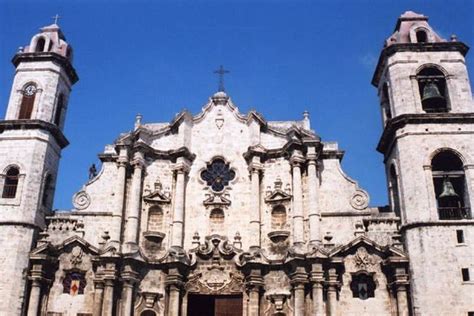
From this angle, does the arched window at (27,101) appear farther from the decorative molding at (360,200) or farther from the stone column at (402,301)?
the stone column at (402,301)

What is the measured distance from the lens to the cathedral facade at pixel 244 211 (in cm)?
1975

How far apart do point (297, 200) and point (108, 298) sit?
7680 mm

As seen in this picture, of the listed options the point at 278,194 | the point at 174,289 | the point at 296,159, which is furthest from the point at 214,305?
the point at 296,159

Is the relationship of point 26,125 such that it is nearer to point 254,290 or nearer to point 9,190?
point 9,190

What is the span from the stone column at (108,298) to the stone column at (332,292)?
7.48 meters

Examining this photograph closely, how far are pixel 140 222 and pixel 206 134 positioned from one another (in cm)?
468

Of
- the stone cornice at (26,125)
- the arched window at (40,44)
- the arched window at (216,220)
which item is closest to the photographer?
the arched window at (216,220)

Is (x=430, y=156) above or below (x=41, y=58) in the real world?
below

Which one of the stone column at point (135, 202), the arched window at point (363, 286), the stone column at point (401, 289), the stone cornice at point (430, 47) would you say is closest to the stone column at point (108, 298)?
the stone column at point (135, 202)

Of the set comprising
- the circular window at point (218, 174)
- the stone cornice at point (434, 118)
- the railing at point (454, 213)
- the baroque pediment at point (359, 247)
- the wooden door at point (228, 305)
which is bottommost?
the wooden door at point (228, 305)

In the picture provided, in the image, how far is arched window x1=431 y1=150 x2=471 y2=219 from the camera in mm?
20250

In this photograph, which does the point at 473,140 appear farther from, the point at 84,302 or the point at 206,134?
the point at 84,302

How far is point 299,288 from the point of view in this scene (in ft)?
64.8

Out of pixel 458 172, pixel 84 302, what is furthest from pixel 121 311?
pixel 458 172
